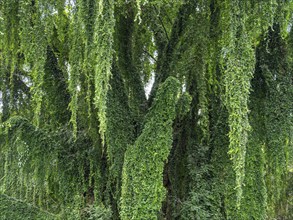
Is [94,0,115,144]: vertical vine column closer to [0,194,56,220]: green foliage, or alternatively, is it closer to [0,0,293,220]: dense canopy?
[0,0,293,220]: dense canopy

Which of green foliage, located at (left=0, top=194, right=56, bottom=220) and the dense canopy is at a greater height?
the dense canopy

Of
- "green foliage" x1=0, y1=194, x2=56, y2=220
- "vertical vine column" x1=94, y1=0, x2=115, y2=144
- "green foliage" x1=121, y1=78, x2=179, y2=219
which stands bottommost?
"green foliage" x1=0, y1=194, x2=56, y2=220

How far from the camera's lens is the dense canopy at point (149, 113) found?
2.45 m

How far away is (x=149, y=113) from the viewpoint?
2914mm

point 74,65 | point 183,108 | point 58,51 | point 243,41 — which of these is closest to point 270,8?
point 243,41

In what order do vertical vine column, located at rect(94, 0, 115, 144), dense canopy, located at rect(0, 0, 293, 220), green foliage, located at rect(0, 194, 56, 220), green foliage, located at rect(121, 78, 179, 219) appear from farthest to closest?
green foliage, located at rect(0, 194, 56, 220)
green foliage, located at rect(121, 78, 179, 219)
dense canopy, located at rect(0, 0, 293, 220)
vertical vine column, located at rect(94, 0, 115, 144)

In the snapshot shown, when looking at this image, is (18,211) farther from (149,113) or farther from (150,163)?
(149,113)

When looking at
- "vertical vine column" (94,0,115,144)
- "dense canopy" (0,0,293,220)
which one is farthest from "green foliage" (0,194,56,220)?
"vertical vine column" (94,0,115,144)

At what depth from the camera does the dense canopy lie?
2445mm

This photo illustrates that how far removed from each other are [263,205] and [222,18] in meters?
1.53

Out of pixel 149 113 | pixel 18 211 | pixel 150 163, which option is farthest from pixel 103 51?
pixel 18 211

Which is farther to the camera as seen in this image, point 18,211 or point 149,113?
point 18,211

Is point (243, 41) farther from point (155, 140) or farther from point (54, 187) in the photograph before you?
point (54, 187)

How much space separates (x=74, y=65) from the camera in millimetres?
2602
